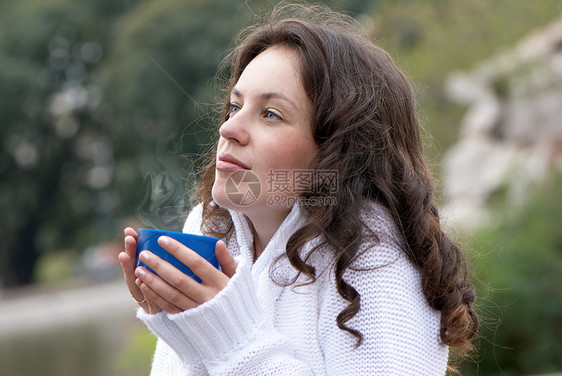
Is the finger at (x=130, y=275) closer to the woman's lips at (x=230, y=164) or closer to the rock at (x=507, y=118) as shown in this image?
the woman's lips at (x=230, y=164)

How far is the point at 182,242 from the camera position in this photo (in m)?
1.52

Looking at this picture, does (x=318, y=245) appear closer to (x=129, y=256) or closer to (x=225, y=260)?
(x=225, y=260)

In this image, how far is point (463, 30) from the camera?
12648 millimetres

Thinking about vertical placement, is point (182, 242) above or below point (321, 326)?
above

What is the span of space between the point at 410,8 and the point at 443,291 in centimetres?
1369

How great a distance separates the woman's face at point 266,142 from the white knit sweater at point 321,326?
0.53 ft

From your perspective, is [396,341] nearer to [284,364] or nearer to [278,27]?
[284,364]

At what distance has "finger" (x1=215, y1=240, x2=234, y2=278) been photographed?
1.52 m

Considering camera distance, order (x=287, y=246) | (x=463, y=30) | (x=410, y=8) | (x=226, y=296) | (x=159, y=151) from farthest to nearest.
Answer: (x=410, y=8) < (x=463, y=30) < (x=159, y=151) < (x=287, y=246) < (x=226, y=296)

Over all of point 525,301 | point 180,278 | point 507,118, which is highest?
point 507,118

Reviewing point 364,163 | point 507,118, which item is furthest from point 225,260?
point 507,118

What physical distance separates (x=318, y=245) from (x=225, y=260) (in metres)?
0.24

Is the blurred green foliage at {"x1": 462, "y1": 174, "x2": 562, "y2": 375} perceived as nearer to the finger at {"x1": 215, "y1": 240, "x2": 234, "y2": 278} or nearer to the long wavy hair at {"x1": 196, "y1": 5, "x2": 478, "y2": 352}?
the long wavy hair at {"x1": 196, "y1": 5, "x2": 478, "y2": 352}

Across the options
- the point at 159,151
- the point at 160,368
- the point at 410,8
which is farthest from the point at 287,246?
the point at 410,8
